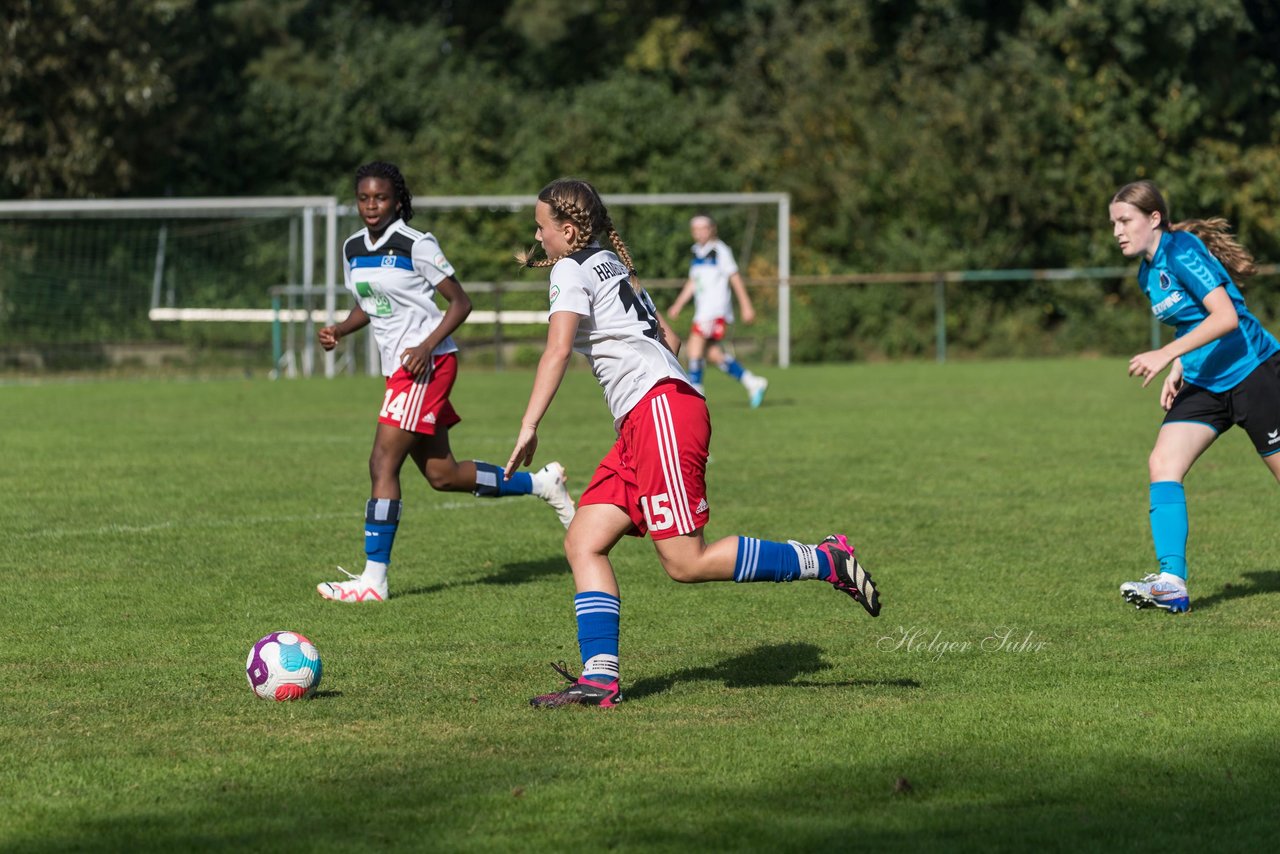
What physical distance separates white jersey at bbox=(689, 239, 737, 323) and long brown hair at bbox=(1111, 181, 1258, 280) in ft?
39.7

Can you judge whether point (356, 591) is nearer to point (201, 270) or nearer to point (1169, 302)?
point (1169, 302)

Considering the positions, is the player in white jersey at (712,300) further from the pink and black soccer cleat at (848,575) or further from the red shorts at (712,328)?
the pink and black soccer cleat at (848,575)

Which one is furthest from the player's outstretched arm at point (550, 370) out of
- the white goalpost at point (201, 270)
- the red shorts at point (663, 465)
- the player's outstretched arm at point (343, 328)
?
the white goalpost at point (201, 270)

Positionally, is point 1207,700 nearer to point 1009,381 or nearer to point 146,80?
point 1009,381

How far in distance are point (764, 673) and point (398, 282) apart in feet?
9.72

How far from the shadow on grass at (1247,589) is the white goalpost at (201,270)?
60.6 feet

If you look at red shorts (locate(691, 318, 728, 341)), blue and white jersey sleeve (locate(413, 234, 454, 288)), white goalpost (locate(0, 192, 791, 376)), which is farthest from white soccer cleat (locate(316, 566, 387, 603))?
white goalpost (locate(0, 192, 791, 376))

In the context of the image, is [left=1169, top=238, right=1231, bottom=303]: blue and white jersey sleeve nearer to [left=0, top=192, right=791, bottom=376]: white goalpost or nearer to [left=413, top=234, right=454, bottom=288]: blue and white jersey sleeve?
[left=413, top=234, right=454, bottom=288]: blue and white jersey sleeve

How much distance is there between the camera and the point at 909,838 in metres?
4.25

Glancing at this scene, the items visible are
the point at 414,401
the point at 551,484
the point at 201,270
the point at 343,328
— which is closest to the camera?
the point at 414,401

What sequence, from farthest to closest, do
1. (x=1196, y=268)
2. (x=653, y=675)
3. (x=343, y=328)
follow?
(x=343, y=328) < (x=1196, y=268) < (x=653, y=675)

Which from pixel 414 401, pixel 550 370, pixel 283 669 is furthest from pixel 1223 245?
pixel 283 669

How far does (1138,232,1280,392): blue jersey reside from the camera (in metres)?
7.45

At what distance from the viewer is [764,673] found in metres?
6.32
